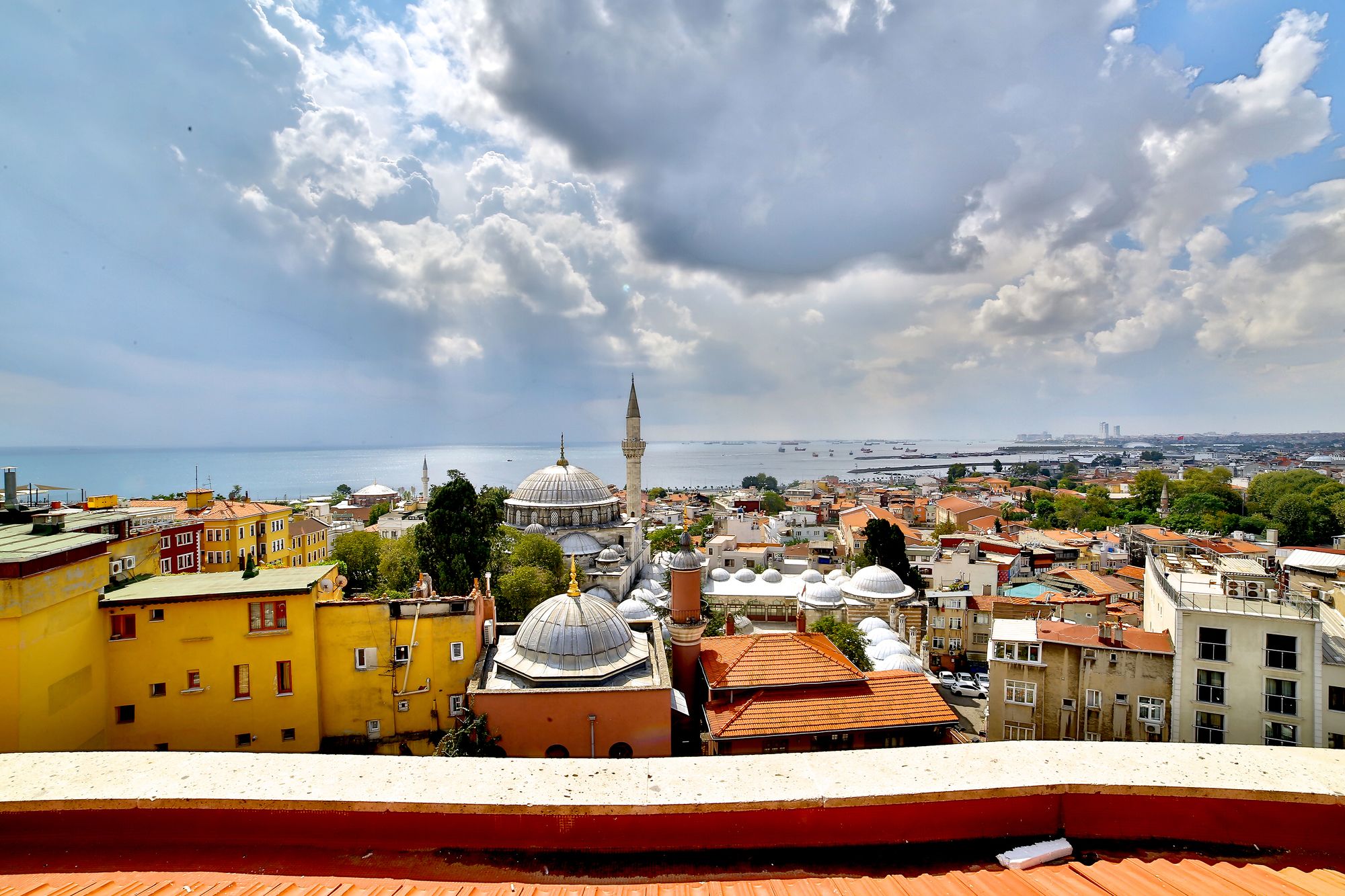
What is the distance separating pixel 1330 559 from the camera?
63.5 ft

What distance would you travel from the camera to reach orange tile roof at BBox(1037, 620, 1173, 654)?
13.2 meters

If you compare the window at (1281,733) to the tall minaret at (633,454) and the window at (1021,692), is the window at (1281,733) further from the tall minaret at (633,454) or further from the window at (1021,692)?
the tall minaret at (633,454)

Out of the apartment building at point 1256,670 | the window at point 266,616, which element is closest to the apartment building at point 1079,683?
the apartment building at point 1256,670

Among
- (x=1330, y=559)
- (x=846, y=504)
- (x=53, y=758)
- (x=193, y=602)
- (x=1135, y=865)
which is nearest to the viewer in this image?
(x=1135, y=865)

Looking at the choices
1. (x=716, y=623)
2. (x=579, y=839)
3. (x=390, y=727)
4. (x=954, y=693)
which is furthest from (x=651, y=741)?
(x=954, y=693)

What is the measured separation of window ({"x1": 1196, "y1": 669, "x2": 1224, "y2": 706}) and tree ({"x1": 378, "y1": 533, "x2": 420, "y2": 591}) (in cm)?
2076

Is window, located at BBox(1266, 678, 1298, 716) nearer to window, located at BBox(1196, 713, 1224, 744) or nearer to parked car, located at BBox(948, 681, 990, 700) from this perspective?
window, located at BBox(1196, 713, 1224, 744)

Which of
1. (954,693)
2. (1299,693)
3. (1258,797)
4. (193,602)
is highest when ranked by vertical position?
(1258,797)

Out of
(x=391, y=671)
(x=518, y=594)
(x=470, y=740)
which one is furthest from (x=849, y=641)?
(x=391, y=671)

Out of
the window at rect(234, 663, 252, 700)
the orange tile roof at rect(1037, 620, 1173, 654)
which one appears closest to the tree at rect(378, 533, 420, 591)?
the window at rect(234, 663, 252, 700)

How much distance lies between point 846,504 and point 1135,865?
69920mm

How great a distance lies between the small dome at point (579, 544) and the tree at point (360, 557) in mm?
7936

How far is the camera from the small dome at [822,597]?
84.3 ft

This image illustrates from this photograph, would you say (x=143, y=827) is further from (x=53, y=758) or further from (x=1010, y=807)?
(x=1010, y=807)
